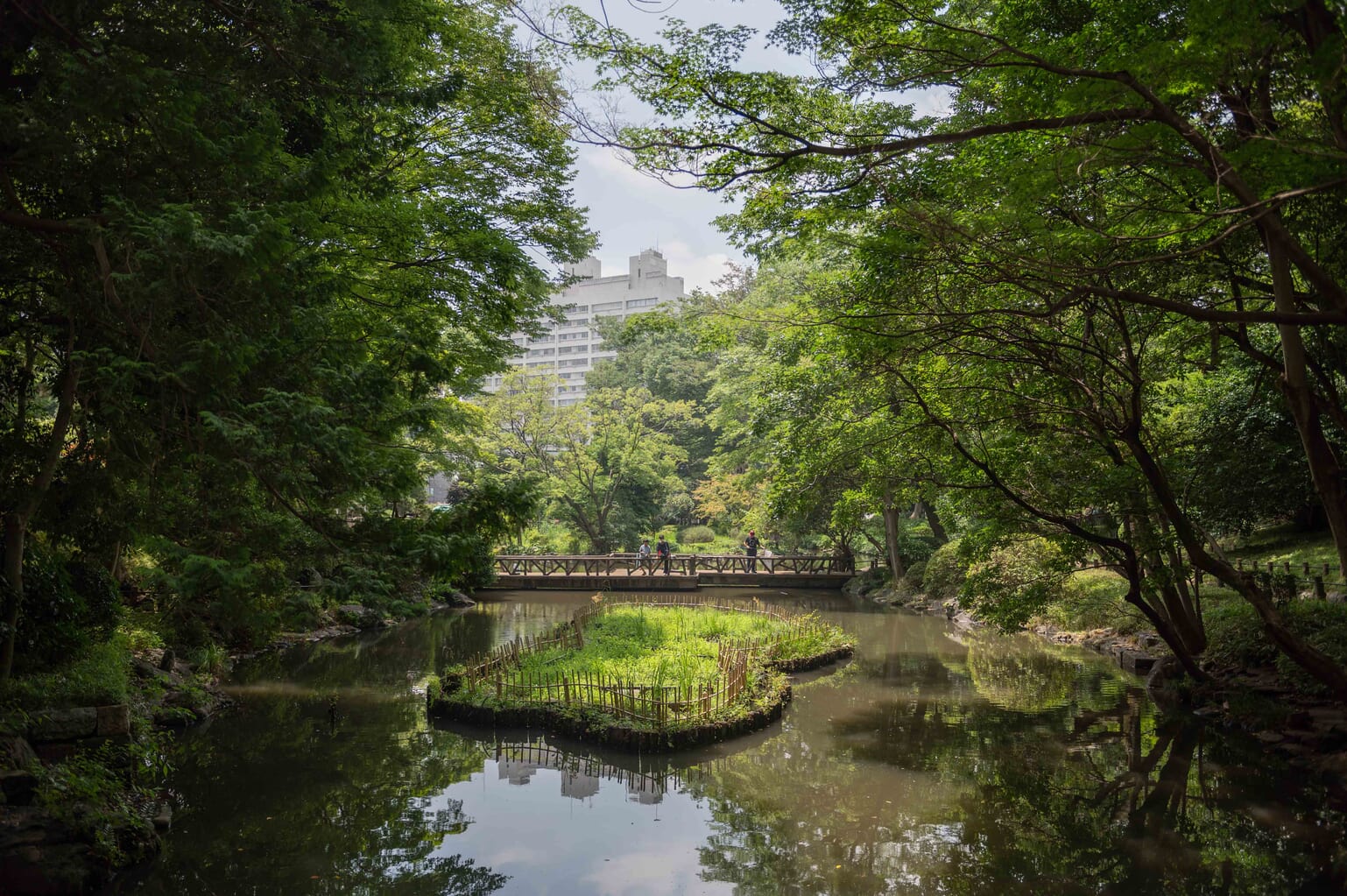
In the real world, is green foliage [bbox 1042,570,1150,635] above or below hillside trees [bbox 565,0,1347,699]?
below

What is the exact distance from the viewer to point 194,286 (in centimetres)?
542

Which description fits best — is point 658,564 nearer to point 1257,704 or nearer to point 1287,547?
point 1287,547

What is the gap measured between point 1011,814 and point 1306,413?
4.44 m

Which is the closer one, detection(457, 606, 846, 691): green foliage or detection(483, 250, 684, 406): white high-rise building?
detection(457, 606, 846, 691): green foliage

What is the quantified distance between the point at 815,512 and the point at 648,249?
1679 inches

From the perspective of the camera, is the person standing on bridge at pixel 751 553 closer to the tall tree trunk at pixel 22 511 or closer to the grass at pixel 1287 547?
the grass at pixel 1287 547

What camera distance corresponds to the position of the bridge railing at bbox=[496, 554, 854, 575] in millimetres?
28875

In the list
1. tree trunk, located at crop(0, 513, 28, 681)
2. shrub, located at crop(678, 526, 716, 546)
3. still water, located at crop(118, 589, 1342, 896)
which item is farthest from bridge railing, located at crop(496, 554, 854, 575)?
tree trunk, located at crop(0, 513, 28, 681)

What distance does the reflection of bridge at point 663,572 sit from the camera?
28250 mm

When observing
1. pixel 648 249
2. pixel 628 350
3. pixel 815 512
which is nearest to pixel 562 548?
pixel 815 512

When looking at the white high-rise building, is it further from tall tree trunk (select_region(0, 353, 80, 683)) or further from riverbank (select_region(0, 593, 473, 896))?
tall tree trunk (select_region(0, 353, 80, 683))

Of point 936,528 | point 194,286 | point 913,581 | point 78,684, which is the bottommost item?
point 913,581

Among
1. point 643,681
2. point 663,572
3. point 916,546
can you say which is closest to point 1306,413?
point 643,681

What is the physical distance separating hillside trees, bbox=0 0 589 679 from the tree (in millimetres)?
21933
